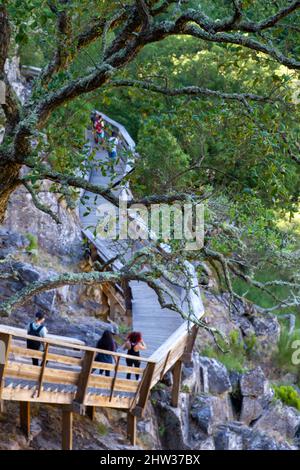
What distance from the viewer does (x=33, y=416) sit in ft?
38.8

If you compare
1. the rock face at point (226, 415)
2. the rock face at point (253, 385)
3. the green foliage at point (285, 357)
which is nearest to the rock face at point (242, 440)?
the rock face at point (226, 415)

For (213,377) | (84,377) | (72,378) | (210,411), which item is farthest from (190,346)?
(72,378)

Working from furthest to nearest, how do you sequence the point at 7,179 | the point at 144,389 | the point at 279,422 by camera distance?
the point at 279,422 < the point at 144,389 < the point at 7,179

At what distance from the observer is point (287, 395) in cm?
1780

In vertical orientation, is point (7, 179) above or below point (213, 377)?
above

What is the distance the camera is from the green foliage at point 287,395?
57.9 ft

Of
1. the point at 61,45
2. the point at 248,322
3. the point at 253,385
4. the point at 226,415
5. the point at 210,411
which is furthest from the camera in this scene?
the point at 248,322

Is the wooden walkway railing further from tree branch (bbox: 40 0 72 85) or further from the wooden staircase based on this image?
tree branch (bbox: 40 0 72 85)

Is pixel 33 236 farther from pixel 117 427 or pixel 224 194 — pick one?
pixel 224 194

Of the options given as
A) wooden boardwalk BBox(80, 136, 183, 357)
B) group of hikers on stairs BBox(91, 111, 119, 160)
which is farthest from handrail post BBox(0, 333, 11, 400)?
wooden boardwalk BBox(80, 136, 183, 357)

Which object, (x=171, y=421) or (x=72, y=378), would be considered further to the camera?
(x=171, y=421)

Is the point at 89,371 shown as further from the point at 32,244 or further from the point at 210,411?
the point at 32,244

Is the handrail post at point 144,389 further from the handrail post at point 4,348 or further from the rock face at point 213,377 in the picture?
the rock face at point 213,377

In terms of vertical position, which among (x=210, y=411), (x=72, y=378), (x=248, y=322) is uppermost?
(x=248, y=322)
